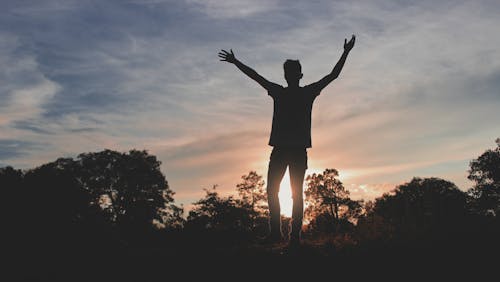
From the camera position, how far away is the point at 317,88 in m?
7.30

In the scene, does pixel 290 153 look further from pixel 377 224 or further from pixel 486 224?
pixel 486 224

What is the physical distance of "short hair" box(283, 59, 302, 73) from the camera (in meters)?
7.32

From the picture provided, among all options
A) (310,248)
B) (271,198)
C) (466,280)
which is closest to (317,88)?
(271,198)

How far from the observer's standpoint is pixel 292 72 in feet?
23.9

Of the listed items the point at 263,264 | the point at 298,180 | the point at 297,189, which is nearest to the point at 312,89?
the point at 298,180

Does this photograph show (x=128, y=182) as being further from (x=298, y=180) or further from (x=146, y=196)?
(x=298, y=180)

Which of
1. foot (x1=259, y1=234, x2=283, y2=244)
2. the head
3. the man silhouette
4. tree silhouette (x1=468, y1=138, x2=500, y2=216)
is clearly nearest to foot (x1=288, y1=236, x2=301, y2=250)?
the man silhouette

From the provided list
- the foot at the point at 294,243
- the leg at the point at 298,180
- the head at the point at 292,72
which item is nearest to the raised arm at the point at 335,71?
the head at the point at 292,72

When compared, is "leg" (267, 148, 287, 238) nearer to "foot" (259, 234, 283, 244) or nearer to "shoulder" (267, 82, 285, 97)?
"foot" (259, 234, 283, 244)

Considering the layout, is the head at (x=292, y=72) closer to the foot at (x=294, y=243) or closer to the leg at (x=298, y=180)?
the leg at (x=298, y=180)

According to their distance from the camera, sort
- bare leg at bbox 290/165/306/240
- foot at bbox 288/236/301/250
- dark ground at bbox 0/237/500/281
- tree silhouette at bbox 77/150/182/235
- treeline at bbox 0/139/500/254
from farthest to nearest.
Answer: tree silhouette at bbox 77/150/182/235
treeline at bbox 0/139/500/254
bare leg at bbox 290/165/306/240
foot at bbox 288/236/301/250
dark ground at bbox 0/237/500/281

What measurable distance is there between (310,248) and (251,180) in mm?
43284

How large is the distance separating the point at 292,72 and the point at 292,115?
2.66ft

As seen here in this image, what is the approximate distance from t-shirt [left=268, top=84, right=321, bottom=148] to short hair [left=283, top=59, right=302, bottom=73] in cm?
35
